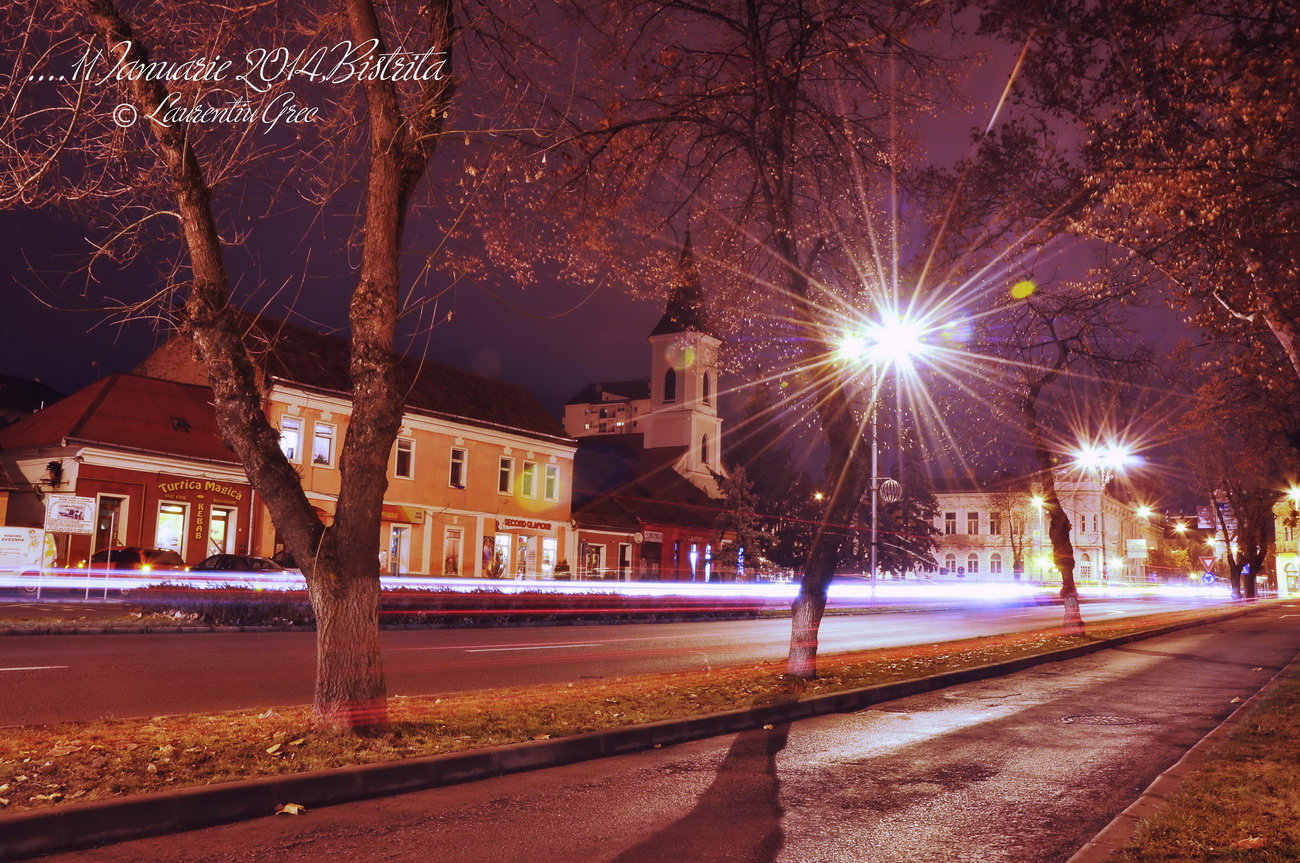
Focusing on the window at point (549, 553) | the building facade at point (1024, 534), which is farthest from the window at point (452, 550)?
the building facade at point (1024, 534)

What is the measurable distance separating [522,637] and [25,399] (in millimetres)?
60740

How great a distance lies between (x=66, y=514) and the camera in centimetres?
2594

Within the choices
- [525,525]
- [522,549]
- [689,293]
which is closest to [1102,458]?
[689,293]

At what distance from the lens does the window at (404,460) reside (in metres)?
41.9

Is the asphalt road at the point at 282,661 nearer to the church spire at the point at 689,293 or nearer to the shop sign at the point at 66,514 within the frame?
the church spire at the point at 689,293

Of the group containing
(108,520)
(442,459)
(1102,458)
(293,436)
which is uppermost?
(293,436)

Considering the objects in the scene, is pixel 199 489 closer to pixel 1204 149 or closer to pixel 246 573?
pixel 246 573

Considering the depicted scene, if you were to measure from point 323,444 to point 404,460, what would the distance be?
12.9 feet

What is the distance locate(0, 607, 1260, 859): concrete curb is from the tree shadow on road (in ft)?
3.49

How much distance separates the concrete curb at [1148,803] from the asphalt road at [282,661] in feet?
24.8

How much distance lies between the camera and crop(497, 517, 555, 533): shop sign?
1845 inches

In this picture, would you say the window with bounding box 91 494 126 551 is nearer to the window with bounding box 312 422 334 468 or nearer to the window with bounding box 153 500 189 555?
the window with bounding box 153 500 189 555

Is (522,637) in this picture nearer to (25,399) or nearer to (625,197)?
(625,197)

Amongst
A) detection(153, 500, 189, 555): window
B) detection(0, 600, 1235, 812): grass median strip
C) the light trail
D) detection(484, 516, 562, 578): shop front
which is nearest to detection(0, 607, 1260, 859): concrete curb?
detection(0, 600, 1235, 812): grass median strip
